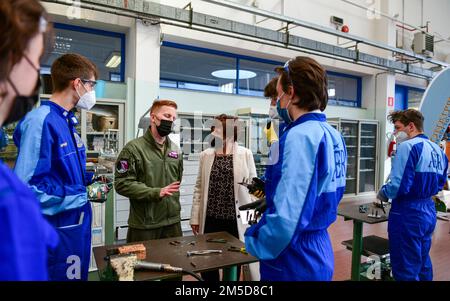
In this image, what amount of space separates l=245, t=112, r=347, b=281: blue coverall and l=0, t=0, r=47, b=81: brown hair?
890 mm

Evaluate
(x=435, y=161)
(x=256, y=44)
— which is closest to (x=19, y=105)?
(x=435, y=161)

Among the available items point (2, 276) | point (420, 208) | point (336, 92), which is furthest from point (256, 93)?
point (2, 276)

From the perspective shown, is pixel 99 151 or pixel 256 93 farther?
pixel 256 93

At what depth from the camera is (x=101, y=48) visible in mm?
4805

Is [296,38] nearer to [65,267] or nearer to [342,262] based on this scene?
[342,262]

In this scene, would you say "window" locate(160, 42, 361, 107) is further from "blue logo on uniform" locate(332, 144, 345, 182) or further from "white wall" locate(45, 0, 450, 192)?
"blue logo on uniform" locate(332, 144, 345, 182)

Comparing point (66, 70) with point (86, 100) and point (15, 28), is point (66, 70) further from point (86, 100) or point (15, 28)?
point (15, 28)

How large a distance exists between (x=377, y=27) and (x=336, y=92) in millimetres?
1762

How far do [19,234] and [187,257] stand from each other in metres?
1.18

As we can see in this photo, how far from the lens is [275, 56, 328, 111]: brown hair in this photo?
1266 mm

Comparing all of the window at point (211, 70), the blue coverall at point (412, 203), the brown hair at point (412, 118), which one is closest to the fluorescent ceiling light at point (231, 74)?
the window at point (211, 70)

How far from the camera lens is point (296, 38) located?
5.24m

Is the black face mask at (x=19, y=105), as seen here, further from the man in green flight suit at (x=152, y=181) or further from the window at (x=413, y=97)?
the window at (x=413, y=97)

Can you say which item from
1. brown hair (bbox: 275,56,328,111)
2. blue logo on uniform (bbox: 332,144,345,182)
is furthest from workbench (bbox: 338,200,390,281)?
brown hair (bbox: 275,56,328,111)
